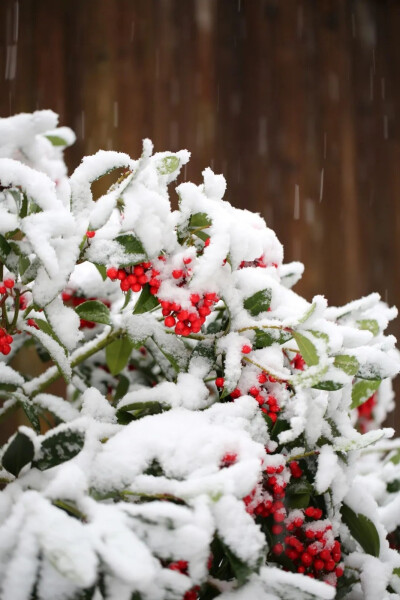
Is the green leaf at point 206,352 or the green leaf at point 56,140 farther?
the green leaf at point 56,140

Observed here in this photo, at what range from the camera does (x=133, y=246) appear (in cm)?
49

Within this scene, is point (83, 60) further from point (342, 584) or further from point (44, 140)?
point (342, 584)

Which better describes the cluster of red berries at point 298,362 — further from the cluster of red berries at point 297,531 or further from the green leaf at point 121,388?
the green leaf at point 121,388

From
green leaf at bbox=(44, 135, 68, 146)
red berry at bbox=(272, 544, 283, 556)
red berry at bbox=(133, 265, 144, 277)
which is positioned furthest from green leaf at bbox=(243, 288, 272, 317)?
green leaf at bbox=(44, 135, 68, 146)

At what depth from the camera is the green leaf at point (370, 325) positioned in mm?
652

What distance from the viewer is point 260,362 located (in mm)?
552

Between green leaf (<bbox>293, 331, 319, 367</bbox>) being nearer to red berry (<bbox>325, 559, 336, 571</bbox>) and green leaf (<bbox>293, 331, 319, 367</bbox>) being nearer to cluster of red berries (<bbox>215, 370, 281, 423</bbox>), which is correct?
cluster of red berries (<bbox>215, 370, 281, 423</bbox>)

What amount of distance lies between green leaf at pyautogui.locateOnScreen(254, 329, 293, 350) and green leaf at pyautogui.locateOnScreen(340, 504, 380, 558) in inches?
7.6

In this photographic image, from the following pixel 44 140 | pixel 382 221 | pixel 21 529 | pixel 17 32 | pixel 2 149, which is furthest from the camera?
pixel 382 221

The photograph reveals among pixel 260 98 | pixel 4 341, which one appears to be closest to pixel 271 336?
pixel 4 341

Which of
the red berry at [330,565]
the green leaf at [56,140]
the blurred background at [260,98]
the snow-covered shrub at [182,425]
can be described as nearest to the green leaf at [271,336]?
the snow-covered shrub at [182,425]

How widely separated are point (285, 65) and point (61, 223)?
1.50 meters

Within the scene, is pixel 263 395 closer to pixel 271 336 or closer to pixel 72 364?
pixel 271 336

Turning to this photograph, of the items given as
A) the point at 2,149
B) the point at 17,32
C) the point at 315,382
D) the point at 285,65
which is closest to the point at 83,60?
the point at 17,32
